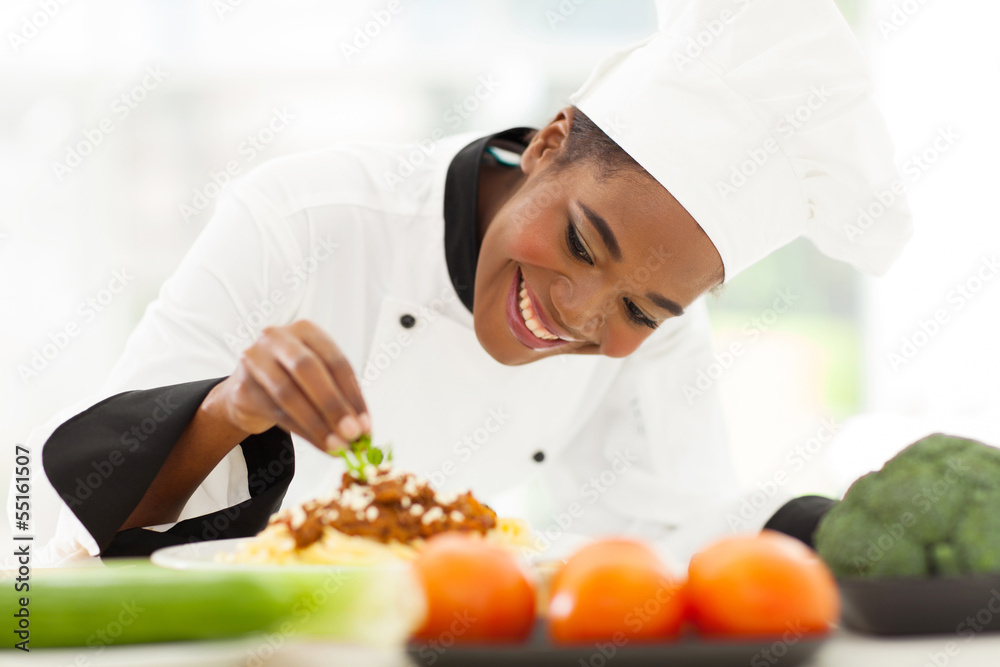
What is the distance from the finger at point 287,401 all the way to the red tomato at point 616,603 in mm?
432

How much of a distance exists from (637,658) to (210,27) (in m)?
4.56

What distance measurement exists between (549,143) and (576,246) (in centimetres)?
31

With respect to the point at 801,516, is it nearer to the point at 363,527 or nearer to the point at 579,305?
the point at 579,305

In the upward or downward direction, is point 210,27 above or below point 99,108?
above

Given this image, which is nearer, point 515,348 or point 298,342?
point 298,342

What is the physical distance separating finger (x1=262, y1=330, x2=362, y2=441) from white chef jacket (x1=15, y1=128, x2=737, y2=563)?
600 mm

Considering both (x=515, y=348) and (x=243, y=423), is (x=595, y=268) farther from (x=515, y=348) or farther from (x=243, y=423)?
(x=243, y=423)

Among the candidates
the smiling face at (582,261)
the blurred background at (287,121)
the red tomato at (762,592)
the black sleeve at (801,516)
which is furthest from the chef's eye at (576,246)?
the blurred background at (287,121)

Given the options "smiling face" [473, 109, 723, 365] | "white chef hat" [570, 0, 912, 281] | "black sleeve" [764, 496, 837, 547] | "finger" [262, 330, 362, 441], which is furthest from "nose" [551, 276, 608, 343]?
"finger" [262, 330, 362, 441]

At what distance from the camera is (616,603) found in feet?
1.97

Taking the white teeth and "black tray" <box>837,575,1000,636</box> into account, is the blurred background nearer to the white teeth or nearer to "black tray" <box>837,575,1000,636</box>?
the white teeth

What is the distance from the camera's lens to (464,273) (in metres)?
1.75

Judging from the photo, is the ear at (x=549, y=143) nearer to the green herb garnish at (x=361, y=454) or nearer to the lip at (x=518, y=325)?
the lip at (x=518, y=325)

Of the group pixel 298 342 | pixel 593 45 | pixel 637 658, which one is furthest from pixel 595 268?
pixel 593 45
